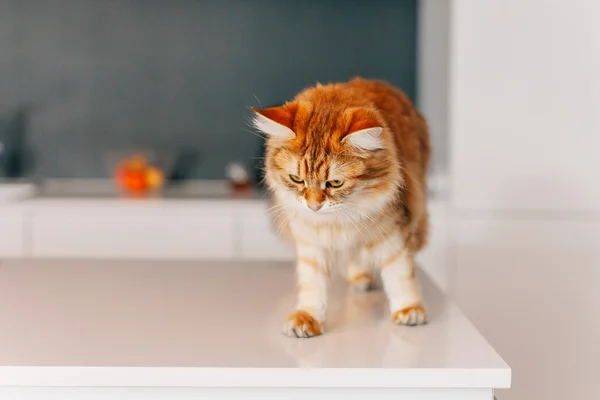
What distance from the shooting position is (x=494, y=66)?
93.0 inches

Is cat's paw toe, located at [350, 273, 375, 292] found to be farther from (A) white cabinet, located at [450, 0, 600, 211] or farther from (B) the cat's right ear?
(A) white cabinet, located at [450, 0, 600, 211]

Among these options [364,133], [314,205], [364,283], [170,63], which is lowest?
[364,283]

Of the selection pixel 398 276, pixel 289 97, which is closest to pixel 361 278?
pixel 398 276

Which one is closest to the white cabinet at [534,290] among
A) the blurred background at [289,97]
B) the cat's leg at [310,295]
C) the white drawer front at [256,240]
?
the blurred background at [289,97]

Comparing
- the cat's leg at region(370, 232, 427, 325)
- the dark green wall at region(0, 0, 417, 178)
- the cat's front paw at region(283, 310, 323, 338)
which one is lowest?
the cat's front paw at region(283, 310, 323, 338)

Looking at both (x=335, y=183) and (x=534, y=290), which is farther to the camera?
(x=534, y=290)

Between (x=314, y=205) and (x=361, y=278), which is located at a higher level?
(x=314, y=205)

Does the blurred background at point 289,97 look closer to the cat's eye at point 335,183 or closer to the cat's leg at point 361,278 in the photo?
the cat's leg at point 361,278

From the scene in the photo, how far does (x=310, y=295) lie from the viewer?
1240 mm

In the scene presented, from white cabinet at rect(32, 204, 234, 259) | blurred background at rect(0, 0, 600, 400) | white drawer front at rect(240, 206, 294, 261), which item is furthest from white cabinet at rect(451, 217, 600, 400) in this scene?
white cabinet at rect(32, 204, 234, 259)

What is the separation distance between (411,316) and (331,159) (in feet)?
0.96

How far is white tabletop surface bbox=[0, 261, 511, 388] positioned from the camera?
97 cm

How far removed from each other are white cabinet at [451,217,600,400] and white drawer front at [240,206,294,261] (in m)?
0.74

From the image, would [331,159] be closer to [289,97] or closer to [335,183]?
[335,183]
